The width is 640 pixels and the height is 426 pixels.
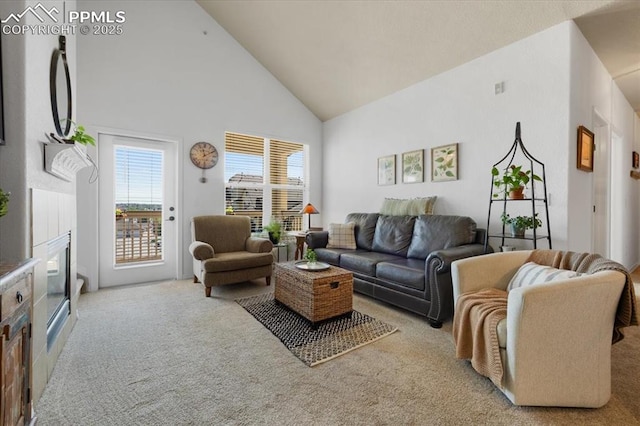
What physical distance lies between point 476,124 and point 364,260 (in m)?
2.02

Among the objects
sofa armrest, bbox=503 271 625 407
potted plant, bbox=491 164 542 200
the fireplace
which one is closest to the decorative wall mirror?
the fireplace

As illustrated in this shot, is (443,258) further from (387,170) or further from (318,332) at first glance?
(387,170)

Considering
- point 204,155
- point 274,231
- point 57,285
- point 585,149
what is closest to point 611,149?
point 585,149

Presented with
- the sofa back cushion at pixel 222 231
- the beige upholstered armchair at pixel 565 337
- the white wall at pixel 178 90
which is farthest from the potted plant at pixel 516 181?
the white wall at pixel 178 90

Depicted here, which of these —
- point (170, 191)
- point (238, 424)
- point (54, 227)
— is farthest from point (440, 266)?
point (170, 191)

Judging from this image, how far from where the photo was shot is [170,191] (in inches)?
162

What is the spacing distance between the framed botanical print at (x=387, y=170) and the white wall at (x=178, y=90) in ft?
6.01

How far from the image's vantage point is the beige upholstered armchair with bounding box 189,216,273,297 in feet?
10.9

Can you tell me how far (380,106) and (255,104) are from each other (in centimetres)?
201

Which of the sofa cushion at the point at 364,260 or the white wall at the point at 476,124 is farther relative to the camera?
the sofa cushion at the point at 364,260

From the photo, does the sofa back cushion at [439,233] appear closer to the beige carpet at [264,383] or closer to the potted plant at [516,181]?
the potted plant at [516,181]

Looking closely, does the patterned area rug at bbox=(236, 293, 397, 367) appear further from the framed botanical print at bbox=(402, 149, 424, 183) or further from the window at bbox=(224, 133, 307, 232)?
the window at bbox=(224, 133, 307, 232)

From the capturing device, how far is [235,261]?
135 inches

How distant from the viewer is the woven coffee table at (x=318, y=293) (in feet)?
8.02
